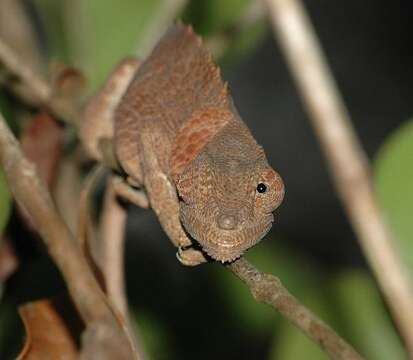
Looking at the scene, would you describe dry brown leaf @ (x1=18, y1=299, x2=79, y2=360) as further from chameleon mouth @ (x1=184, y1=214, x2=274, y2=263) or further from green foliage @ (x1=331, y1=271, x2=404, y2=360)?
green foliage @ (x1=331, y1=271, x2=404, y2=360)

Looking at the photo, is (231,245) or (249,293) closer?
(231,245)

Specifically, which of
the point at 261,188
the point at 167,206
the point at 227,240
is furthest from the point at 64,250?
the point at 167,206

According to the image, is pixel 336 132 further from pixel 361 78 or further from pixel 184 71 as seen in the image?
pixel 361 78

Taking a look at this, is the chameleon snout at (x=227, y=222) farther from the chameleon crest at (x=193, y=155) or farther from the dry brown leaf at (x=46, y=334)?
the dry brown leaf at (x=46, y=334)

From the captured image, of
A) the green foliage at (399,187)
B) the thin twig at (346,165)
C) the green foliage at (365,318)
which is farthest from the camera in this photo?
the green foliage at (365,318)

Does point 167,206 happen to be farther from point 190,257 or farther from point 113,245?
point 113,245

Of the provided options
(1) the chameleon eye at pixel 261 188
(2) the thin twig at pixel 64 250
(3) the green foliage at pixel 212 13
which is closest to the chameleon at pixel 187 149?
(1) the chameleon eye at pixel 261 188
